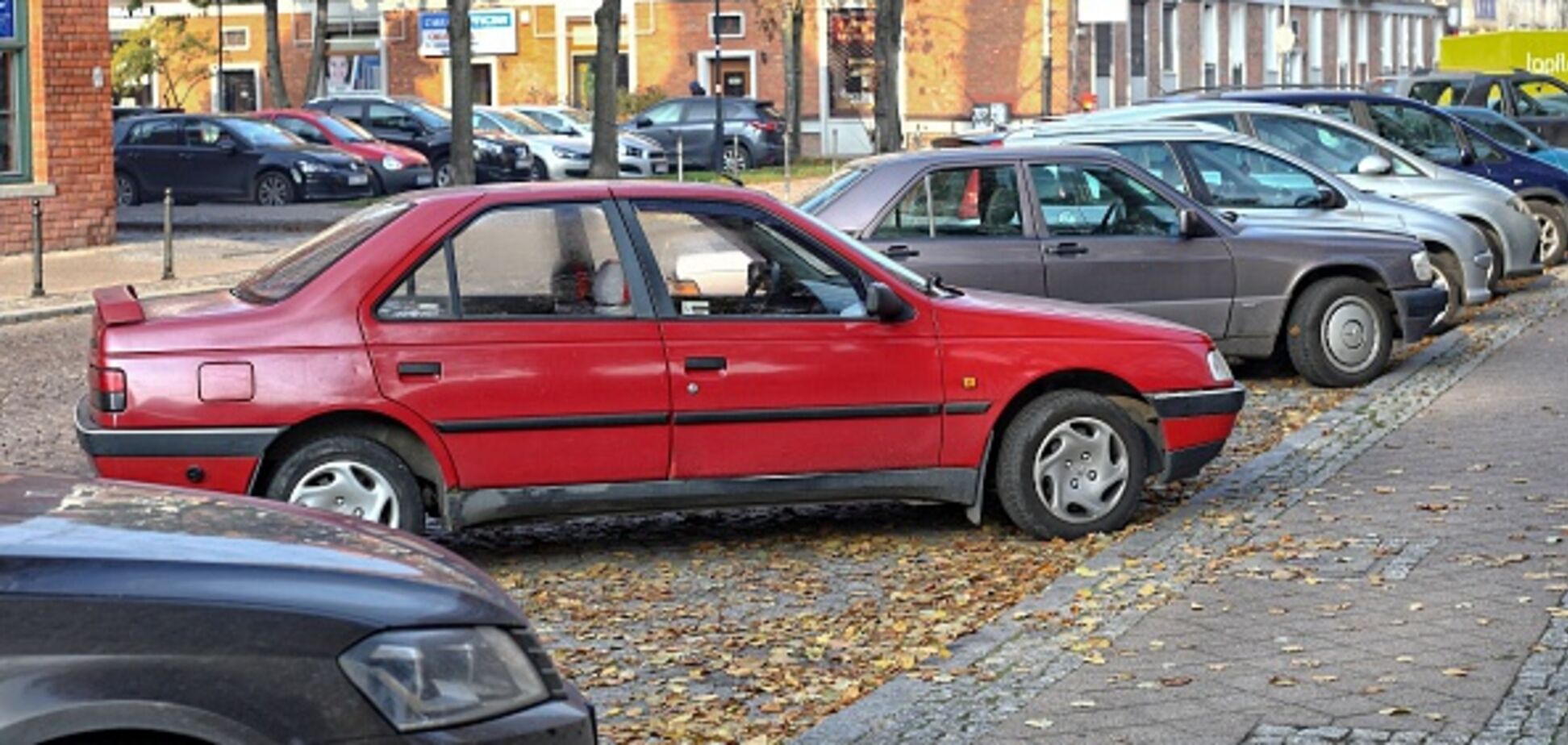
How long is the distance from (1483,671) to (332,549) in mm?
4088

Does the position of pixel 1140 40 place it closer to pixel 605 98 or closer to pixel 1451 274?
pixel 605 98

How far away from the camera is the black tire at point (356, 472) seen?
31.2 ft

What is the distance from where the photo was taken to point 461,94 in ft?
109

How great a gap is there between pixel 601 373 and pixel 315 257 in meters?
1.22

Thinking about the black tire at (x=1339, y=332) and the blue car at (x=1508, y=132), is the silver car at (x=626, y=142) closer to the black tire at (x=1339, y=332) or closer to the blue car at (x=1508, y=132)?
the blue car at (x=1508, y=132)

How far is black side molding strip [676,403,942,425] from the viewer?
32.2ft

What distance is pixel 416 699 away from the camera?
4.58 metres

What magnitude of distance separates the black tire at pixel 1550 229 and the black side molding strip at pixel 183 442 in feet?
58.8

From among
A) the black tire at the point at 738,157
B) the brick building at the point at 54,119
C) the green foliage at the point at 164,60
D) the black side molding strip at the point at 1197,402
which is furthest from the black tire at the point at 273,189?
the black side molding strip at the point at 1197,402

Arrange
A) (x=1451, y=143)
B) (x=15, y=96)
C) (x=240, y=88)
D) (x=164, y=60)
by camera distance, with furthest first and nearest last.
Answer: (x=240, y=88), (x=164, y=60), (x=15, y=96), (x=1451, y=143)

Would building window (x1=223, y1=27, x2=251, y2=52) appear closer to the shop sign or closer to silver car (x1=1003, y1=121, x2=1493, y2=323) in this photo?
the shop sign

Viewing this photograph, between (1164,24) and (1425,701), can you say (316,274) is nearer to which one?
(1425,701)

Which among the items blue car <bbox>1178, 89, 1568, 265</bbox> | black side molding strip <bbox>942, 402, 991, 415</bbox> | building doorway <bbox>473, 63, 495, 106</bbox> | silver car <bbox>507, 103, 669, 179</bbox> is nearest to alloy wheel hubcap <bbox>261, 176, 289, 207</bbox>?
silver car <bbox>507, 103, 669, 179</bbox>

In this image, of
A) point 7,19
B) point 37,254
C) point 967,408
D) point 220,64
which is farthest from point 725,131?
point 967,408
